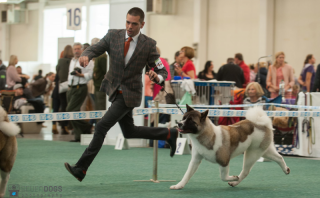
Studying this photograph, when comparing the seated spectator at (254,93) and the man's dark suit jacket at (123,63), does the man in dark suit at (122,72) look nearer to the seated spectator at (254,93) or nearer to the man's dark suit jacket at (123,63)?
the man's dark suit jacket at (123,63)

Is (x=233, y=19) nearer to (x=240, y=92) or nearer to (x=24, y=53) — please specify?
(x=240, y=92)

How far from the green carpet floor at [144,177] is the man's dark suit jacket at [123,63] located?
863 mm

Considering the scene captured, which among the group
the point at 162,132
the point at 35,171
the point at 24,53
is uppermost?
the point at 24,53

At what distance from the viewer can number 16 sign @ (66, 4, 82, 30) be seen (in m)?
11.2

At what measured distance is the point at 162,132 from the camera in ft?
13.5

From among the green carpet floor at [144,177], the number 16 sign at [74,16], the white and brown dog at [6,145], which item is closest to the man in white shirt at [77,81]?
the green carpet floor at [144,177]

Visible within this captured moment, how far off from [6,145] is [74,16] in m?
8.51

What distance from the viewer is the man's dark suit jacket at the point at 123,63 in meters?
3.86

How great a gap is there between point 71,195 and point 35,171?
1.57 m

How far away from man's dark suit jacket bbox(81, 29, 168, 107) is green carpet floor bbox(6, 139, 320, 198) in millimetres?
863

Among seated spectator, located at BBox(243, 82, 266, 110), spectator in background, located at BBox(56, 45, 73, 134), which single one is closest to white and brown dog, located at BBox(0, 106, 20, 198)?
seated spectator, located at BBox(243, 82, 266, 110)

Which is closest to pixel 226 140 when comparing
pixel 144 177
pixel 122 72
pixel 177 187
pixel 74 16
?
pixel 177 187

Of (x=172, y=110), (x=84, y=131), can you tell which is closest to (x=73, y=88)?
(x=84, y=131)

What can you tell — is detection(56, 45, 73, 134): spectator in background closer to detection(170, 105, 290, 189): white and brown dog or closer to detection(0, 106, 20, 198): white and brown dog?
detection(170, 105, 290, 189): white and brown dog
